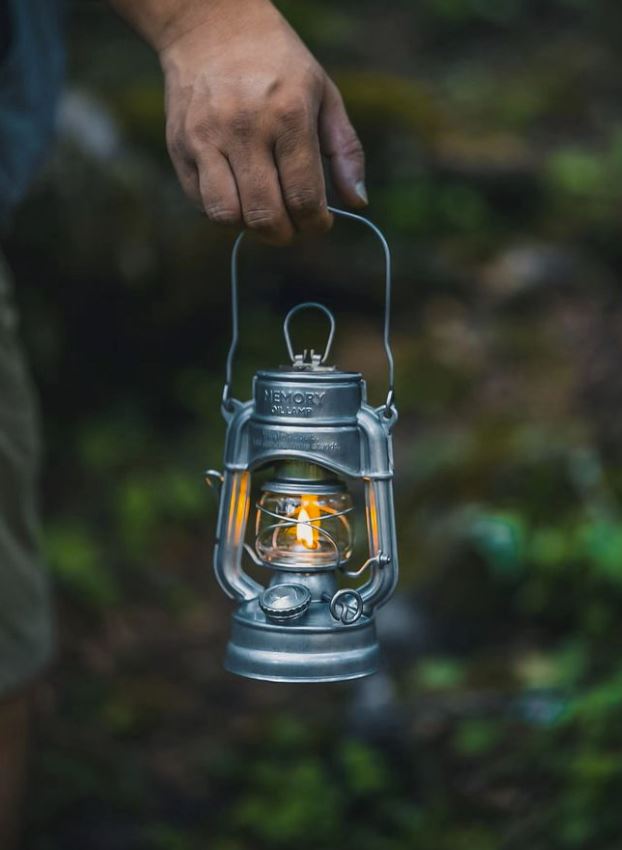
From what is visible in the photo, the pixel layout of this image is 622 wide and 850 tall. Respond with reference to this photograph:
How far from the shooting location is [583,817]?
2914 millimetres

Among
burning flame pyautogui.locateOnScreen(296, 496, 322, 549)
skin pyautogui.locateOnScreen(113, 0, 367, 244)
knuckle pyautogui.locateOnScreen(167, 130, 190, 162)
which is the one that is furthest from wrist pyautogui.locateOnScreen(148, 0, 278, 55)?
burning flame pyautogui.locateOnScreen(296, 496, 322, 549)

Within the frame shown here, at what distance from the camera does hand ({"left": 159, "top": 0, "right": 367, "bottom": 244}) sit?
5.64 ft

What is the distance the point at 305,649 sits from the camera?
69.4 inches

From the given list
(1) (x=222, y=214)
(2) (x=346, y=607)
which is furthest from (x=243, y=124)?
(2) (x=346, y=607)

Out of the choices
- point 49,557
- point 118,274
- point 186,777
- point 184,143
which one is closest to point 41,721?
point 186,777

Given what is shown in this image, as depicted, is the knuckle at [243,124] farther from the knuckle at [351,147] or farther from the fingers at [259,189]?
the knuckle at [351,147]

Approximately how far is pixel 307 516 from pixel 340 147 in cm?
57

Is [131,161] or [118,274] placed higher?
[131,161]

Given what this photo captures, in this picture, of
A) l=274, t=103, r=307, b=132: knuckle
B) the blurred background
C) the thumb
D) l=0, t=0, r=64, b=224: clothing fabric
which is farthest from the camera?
the blurred background

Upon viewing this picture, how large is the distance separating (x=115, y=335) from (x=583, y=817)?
364 cm

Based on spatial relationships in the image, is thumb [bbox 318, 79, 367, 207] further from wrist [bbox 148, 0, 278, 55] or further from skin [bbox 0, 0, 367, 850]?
wrist [bbox 148, 0, 278, 55]

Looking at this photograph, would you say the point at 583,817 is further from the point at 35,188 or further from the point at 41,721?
the point at 35,188

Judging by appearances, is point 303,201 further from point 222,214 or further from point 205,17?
point 205,17

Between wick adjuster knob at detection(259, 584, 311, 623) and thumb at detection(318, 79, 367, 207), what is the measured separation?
0.61m
